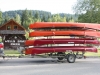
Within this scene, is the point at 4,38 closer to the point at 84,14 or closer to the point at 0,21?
the point at 84,14

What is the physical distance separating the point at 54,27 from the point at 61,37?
1.04 meters

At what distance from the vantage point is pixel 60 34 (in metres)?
16.9

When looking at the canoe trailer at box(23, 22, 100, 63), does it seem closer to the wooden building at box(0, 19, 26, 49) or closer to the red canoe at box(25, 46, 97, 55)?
the red canoe at box(25, 46, 97, 55)

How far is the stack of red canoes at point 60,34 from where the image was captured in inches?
652

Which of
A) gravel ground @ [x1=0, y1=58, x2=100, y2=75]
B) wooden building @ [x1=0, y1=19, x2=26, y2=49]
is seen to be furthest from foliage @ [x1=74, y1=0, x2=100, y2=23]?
gravel ground @ [x1=0, y1=58, x2=100, y2=75]

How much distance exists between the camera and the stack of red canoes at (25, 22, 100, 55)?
16.6 meters

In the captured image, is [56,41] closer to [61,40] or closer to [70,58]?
[61,40]

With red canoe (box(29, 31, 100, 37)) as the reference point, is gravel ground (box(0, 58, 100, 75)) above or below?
below

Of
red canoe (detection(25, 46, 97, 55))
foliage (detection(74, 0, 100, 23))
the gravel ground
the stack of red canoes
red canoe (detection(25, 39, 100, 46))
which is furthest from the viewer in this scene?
foliage (detection(74, 0, 100, 23))

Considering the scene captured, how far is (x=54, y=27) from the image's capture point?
16969 mm

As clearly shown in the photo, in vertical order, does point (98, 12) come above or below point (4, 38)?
above

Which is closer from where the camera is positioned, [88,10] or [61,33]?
[61,33]

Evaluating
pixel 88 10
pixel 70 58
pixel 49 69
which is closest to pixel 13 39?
pixel 70 58

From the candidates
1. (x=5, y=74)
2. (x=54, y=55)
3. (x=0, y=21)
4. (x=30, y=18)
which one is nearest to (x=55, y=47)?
(x=54, y=55)
